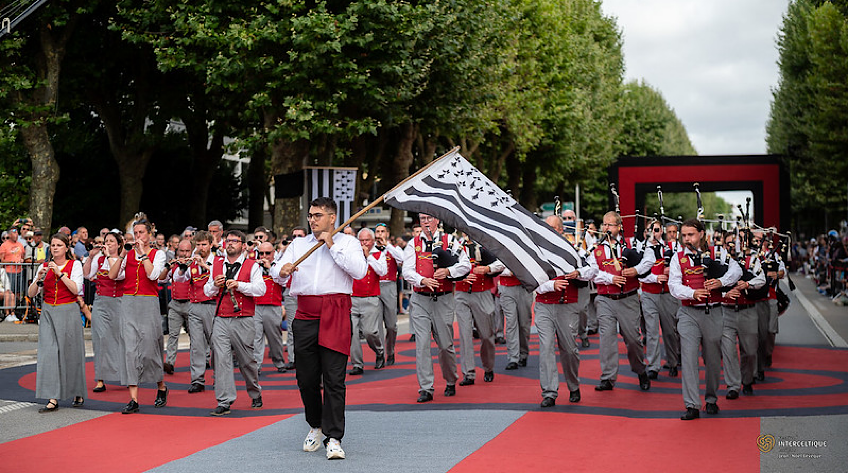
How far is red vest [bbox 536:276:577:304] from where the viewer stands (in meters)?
10.8

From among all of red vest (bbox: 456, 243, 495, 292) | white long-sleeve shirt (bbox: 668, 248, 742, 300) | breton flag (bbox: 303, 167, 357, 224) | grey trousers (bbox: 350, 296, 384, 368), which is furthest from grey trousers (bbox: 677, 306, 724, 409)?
breton flag (bbox: 303, 167, 357, 224)

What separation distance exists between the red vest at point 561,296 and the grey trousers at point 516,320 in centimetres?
295

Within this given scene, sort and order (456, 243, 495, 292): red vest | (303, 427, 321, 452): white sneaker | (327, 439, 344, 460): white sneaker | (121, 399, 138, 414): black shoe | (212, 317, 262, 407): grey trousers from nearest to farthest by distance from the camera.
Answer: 1. (327, 439, 344, 460): white sneaker
2. (303, 427, 321, 452): white sneaker
3. (212, 317, 262, 407): grey trousers
4. (121, 399, 138, 414): black shoe
5. (456, 243, 495, 292): red vest

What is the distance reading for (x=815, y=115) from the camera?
1164 inches

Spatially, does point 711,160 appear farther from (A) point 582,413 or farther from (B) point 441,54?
(A) point 582,413

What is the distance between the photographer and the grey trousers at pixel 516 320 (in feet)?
45.2

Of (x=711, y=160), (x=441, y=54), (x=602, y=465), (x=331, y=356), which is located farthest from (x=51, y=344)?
(x=711, y=160)

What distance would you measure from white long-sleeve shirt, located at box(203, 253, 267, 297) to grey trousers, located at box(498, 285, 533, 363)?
444 centimetres

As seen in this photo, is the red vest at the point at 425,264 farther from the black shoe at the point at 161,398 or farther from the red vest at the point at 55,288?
the red vest at the point at 55,288

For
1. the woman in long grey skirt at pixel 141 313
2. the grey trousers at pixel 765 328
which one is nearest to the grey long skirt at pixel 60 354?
the woman in long grey skirt at pixel 141 313

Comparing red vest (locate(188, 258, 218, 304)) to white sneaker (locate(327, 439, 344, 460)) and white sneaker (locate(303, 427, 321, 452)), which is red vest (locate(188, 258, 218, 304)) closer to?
white sneaker (locate(303, 427, 321, 452))

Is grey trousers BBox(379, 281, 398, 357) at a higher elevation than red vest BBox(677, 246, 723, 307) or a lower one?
lower

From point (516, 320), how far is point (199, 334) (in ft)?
15.0

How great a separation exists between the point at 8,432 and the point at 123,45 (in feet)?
67.1
